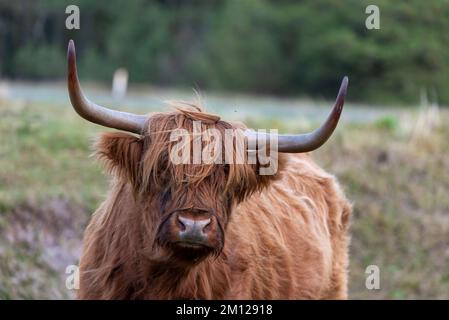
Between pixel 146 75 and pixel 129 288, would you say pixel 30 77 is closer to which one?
pixel 146 75

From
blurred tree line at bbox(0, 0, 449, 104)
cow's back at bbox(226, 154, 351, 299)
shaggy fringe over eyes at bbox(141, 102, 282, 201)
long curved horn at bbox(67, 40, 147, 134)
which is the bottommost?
cow's back at bbox(226, 154, 351, 299)

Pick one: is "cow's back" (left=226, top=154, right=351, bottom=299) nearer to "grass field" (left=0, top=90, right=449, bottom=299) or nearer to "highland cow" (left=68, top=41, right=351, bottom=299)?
"highland cow" (left=68, top=41, right=351, bottom=299)

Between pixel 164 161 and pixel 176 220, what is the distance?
443 mm

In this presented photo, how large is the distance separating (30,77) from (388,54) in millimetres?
15857

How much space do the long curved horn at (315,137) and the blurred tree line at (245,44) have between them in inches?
1097

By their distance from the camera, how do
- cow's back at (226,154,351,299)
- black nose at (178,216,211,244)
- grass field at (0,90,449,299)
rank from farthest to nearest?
grass field at (0,90,449,299) → cow's back at (226,154,351,299) → black nose at (178,216,211,244)

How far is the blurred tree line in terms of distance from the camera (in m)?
36.5

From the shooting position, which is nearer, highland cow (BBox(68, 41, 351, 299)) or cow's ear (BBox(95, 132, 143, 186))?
highland cow (BBox(68, 41, 351, 299))

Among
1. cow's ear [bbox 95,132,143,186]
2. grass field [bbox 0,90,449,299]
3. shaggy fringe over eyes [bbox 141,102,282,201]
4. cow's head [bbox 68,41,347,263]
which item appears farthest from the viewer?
grass field [bbox 0,90,449,299]

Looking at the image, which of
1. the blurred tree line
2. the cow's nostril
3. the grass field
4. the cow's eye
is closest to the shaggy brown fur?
the cow's eye

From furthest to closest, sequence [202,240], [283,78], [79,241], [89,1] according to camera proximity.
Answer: [89,1] < [283,78] < [79,241] < [202,240]

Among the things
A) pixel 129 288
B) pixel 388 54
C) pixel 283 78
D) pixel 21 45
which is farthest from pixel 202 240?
pixel 21 45

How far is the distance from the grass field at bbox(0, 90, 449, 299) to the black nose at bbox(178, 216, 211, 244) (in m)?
3.49

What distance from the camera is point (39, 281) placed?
906 cm
